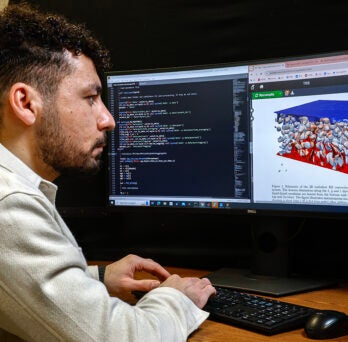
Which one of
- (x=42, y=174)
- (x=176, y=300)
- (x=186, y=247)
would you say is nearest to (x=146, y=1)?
(x=186, y=247)

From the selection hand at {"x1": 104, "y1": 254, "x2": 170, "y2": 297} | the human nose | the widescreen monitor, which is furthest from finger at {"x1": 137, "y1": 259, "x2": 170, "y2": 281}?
the human nose

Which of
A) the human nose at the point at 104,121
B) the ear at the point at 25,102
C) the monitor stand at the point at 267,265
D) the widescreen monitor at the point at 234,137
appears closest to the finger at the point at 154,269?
the monitor stand at the point at 267,265

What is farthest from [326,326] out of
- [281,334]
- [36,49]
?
[36,49]

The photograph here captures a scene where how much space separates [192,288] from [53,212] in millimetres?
343

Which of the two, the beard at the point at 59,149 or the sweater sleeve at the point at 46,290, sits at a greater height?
the beard at the point at 59,149

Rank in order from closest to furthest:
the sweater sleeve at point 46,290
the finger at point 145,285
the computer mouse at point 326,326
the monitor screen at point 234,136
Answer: the sweater sleeve at point 46,290 → the computer mouse at point 326,326 → the finger at point 145,285 → the monitor screen at point 234,136

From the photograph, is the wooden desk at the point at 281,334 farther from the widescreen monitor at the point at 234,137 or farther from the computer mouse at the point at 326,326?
the widescreen monitor at the point at 234,137

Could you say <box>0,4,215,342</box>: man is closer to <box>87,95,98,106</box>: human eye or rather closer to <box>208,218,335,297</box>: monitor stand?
<box>87,95,98,106</box>: human eye

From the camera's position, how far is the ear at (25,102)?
3.28ft

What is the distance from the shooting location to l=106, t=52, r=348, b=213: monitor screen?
4.43 ft

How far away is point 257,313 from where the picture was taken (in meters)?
1.10

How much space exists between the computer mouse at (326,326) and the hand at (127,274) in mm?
396

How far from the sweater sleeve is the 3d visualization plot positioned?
678 millimetres

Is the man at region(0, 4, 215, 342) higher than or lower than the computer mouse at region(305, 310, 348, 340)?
higher
